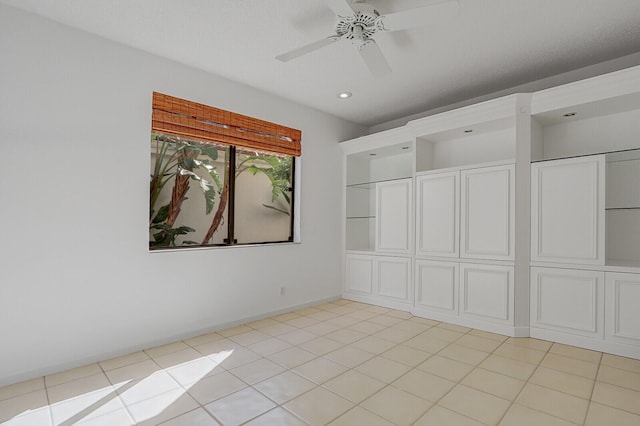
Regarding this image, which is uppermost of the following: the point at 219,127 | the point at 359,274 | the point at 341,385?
the point at 219,127

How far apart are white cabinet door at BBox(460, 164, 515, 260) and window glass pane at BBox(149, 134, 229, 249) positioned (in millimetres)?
2747

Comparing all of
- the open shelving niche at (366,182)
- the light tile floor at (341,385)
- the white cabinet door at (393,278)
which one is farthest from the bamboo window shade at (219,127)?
the light tile floor at (341,385)

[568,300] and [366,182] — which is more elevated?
[366,182]

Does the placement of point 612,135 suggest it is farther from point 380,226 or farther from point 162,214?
point 162,214

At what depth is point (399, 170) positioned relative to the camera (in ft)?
16.2

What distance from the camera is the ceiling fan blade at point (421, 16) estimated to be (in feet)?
6.65

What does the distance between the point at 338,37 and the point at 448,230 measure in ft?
8.13

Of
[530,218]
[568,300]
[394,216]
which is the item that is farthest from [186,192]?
[568,300]

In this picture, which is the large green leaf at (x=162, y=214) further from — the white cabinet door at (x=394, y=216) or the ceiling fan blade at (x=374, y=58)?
the white cabinet door at (x=394, y=216)

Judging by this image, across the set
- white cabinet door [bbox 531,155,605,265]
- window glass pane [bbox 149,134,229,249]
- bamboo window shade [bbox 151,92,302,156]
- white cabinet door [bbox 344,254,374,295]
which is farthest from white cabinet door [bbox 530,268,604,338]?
window glass pane [bbox 149,134,229,249]

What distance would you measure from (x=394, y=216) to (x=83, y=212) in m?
3.42

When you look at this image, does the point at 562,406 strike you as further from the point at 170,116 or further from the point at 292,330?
the point at 170,116

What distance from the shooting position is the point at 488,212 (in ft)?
11.7

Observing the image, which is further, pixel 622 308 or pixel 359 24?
pixel 622 308
